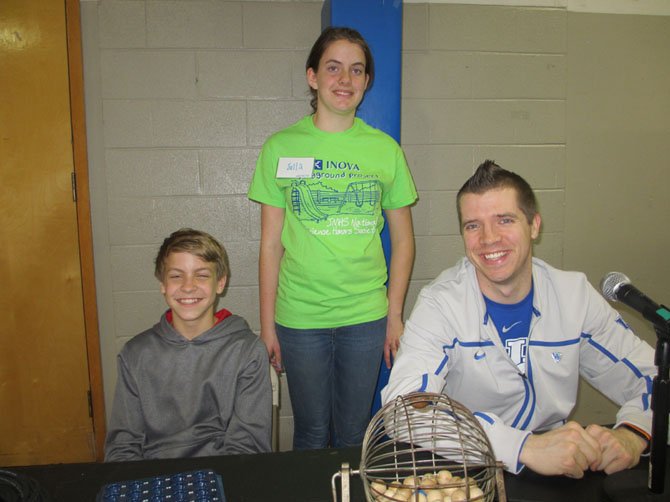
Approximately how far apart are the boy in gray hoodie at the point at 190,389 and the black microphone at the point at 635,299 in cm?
100

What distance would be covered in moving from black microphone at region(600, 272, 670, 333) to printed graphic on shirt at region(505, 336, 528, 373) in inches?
15.8

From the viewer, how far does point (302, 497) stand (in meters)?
0.90

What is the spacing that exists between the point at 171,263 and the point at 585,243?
2.26 metres

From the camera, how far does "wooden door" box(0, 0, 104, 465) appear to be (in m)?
2.46

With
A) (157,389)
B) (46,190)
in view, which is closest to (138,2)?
(46,190)

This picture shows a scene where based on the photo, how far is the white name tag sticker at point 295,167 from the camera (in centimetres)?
195

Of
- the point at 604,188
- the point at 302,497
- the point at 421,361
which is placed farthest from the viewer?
the point at 604,188

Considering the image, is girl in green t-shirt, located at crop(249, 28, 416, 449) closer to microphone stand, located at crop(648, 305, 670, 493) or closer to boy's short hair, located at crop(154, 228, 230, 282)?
boy's short hair, located at crop(154, 228, 230, 282)

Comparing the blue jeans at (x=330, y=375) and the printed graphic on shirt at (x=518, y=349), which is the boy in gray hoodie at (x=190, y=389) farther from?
the printed graphic on shirt at (x=518, y=349)

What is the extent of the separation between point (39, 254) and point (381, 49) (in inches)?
76.8

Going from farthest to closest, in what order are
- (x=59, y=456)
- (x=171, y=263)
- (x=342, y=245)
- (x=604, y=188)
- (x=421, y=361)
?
(x=604, y=188)
(x=59, y=456)
(x=342, y=245)
(x=171, y=263)
(x=421, y=361)

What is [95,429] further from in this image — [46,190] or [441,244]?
[441,244]

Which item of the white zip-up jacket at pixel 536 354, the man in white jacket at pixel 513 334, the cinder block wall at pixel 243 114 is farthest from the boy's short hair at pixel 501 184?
the cinder block wall at pixel 243 114

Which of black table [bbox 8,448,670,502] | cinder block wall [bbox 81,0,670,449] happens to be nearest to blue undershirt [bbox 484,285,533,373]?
black table [bbox 8,448,670,502]
